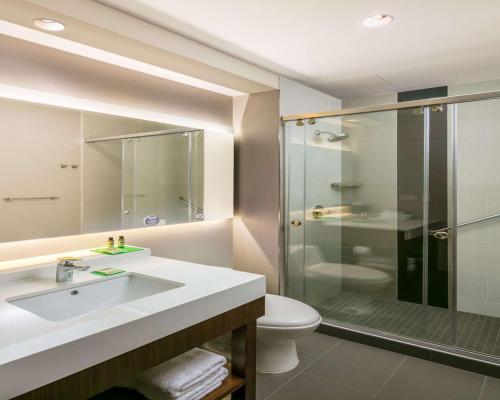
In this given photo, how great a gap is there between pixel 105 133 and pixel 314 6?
52.1 inches

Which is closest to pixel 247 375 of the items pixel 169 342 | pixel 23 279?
pixel 169 342

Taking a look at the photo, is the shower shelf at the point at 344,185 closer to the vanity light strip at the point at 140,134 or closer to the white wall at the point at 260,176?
the white wall at the point at 260,176

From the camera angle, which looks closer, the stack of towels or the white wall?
the stack of towels

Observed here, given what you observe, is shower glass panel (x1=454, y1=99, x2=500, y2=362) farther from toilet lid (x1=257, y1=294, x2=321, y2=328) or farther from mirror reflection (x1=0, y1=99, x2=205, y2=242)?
mirror reflection (x1=0, y1=99, x2=205, y2=242)

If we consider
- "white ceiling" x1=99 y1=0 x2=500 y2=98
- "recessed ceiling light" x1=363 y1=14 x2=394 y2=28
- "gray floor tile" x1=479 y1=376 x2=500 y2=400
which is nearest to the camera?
"white ceiling" x1=99 y1=0 x2=500 y2=98

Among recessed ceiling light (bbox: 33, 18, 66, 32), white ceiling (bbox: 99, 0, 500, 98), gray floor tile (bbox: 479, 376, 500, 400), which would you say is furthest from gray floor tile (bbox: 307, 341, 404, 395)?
recessed ceiling light (bbox: 33, 18, 66, 32)

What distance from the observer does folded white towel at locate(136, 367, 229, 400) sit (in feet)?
4.40

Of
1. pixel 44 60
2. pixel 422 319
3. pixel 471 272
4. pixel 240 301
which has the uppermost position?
pixel 44 60

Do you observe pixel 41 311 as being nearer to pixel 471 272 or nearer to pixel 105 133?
pixel 105 133

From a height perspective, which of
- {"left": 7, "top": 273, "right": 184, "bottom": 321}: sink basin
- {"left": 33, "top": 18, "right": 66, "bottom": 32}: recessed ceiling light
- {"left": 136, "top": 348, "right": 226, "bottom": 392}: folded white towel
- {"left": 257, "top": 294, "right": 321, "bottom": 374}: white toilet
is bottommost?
{"left": 257, "top": 294, "right": 321, "bottom": 374}: white toilet

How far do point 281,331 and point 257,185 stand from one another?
127 cm

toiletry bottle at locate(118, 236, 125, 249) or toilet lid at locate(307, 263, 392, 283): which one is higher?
toiletry bottle at locate(118, 236, 125, 249)

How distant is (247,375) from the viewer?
160cm

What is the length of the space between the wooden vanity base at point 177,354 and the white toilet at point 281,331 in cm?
69
